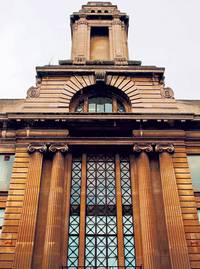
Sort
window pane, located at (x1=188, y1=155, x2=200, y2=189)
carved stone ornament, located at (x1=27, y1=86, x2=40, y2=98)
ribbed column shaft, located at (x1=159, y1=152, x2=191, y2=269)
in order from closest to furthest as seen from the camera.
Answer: ribbed column shaft, located at (x1=159, y1=152, x2=191, y2=269) → window pane, located at (x1=188, y1=155, x2=200, y2=189) → carved stone ornament, located at (x1=27, y1=86, x2=40, y2=98)

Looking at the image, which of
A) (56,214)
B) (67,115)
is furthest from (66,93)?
(56,214)

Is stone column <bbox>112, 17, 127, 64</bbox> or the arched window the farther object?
stone column <bbox>112, 17, 127, 64</bbox>

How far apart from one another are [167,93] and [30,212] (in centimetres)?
1259

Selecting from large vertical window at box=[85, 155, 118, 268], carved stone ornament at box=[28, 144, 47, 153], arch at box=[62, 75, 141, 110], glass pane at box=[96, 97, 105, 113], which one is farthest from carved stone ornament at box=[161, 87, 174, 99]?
carved stone ornament at box=[28, 144, 47, 153]

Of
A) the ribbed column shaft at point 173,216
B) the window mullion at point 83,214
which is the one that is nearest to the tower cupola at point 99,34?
the window mullion at point 83,214

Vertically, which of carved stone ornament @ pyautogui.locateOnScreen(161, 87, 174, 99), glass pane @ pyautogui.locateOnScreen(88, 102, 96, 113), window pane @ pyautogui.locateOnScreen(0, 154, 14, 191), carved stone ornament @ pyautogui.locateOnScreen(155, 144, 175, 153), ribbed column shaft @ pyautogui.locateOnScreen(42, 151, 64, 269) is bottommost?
ribbed column shaft @ pyautogui.locateOnScreen(42, 151, 64, 269)

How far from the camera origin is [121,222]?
21484mm

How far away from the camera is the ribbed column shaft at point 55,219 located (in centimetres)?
1919

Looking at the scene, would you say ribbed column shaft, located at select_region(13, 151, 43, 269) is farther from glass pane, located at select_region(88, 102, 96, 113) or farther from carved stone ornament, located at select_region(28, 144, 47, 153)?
glass pane, located at select_region(88, 102, 96, 113)

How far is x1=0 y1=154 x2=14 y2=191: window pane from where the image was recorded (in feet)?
74.7

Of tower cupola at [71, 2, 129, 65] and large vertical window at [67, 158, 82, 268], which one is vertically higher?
tower cupola at [71, 2, 129, 65]

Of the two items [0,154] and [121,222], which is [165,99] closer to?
[121,222]

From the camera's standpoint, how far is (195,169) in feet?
78.1

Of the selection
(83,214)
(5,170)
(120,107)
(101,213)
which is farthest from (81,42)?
(83,214)
